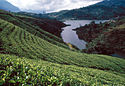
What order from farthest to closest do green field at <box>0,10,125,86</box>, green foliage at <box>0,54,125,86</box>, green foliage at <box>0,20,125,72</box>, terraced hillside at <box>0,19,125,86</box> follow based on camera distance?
1. green foliage at <box>0,20,125,72</box>
2. terraced hillside at <box>0,19,125,86</box>
3. green field at <box>0,10,125,86</box>
4. green foliage at <box>0,54,125,86</box>

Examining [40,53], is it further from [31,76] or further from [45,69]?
[31,76]

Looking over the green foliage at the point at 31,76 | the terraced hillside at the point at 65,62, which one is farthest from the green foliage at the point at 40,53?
the green foliage at the point at 31,76

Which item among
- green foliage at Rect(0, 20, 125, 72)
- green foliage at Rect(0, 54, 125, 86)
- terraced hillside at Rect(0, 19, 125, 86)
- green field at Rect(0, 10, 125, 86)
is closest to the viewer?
green foliage at Rect(0, 54, 125, 86)

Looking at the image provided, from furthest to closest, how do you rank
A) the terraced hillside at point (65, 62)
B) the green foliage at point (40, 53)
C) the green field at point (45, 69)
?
the green foliage at point (40, 53) < the terraced hillside at point (65, 62) < the green field at point (45, 69)

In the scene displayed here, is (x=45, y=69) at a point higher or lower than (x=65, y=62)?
higher

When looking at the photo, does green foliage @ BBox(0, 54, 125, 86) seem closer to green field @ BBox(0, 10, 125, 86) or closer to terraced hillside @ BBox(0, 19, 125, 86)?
green field @ BBox(0, 10, 125, 86)

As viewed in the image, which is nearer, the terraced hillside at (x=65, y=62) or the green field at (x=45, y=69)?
the green field at (x=45, y=69)

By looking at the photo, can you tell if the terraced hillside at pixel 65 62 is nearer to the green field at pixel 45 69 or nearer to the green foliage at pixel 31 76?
the green field at pixel 45 69

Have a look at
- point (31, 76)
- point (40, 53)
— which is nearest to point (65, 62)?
point (40, 53)

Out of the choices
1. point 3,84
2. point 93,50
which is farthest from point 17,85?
→ point 93,50

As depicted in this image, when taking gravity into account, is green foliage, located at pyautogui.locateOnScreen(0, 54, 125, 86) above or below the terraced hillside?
above

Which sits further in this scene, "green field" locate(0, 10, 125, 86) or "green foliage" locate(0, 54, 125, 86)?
"green field" locate(0, 10, 125, 86)

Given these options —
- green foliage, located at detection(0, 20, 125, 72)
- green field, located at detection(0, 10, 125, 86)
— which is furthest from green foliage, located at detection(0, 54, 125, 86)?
green foliage, located at detection(0, 20, 125, 72)

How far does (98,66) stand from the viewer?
83.8 ft
